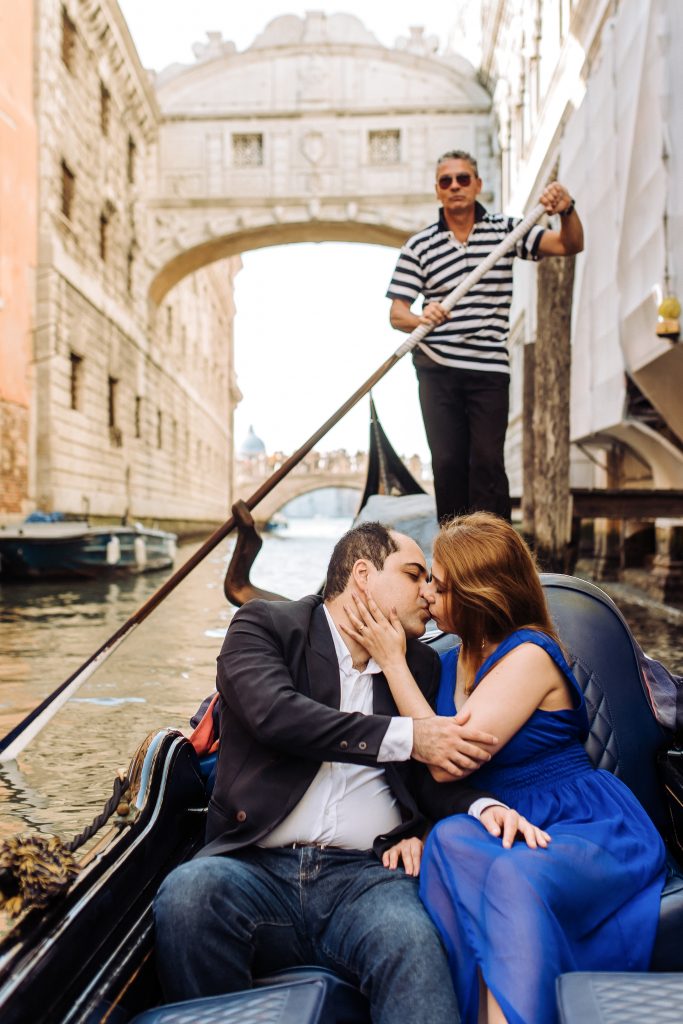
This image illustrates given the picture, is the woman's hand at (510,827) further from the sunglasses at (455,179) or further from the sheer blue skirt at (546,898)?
the sunglasses at (455,179)

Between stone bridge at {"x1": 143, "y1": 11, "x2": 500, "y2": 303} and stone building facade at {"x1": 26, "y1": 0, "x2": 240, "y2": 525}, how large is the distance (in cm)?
57

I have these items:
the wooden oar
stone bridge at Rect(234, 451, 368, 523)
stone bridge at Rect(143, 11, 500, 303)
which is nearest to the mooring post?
the wooden oar

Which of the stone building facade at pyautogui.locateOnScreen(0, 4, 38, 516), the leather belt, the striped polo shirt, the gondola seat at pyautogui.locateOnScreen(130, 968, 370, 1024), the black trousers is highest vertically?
the stone building facade at pyautogui.locateOnScreen(0, 4, 38, 516)

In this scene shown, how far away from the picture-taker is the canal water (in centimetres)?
267

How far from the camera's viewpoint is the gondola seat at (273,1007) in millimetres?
1047

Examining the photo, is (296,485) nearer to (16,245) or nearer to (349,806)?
(16,245)

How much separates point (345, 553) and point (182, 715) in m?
2.05

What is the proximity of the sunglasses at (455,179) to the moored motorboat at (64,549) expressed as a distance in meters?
6.45

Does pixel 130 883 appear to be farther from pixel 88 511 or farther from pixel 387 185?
pixel 387 185

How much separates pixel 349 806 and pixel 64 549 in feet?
25.2

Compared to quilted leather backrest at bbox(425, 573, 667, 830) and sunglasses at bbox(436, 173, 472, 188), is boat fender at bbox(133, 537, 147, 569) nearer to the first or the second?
sunglasses at bbox(436, 173, 472, 188)

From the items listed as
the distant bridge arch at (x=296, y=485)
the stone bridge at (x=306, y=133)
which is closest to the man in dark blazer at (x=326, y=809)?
the stone bridge at (x=306, y=133)

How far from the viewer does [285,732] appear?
135cm

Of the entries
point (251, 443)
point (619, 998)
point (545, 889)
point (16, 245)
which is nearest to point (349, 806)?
point (545, 889)
